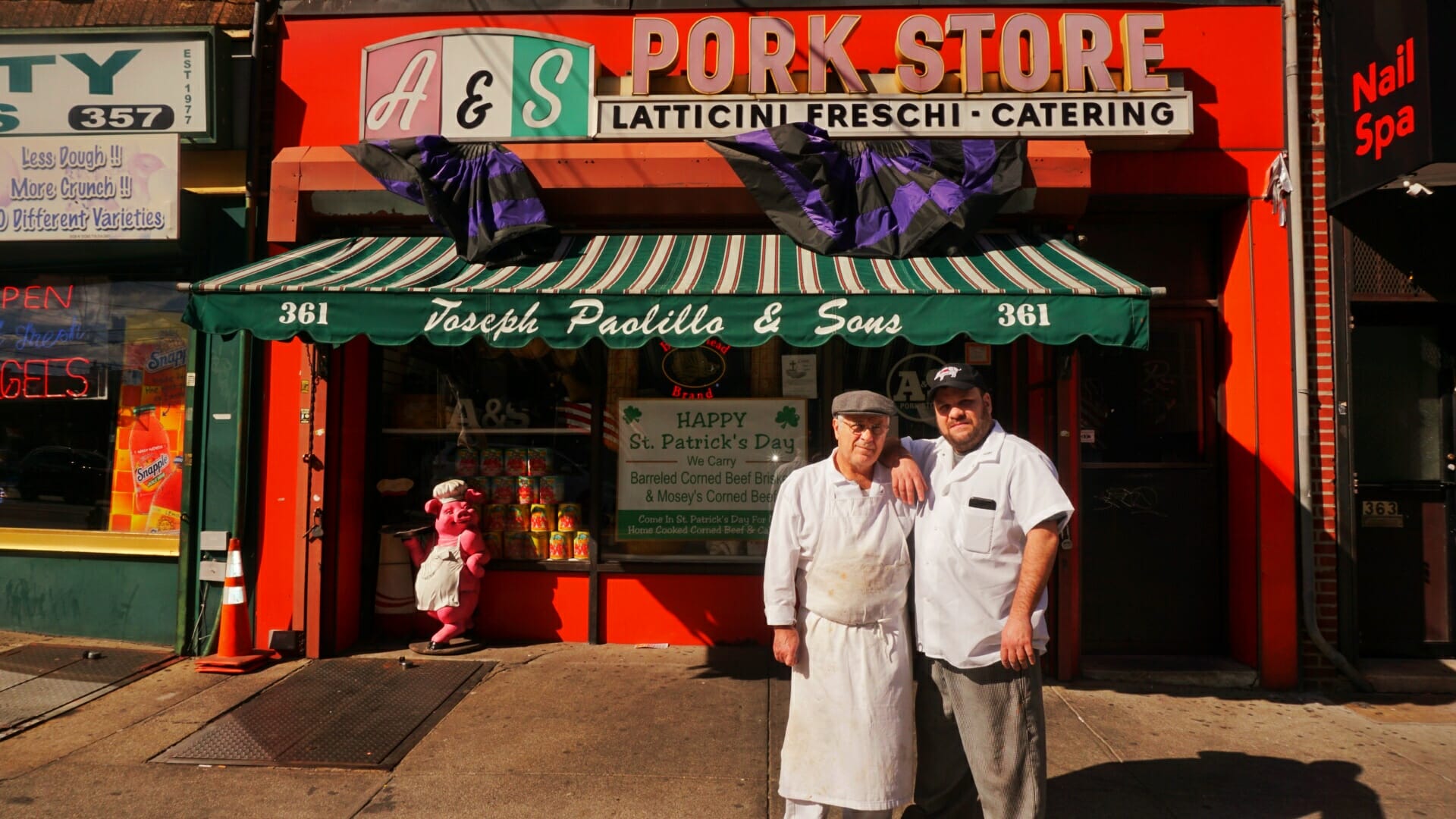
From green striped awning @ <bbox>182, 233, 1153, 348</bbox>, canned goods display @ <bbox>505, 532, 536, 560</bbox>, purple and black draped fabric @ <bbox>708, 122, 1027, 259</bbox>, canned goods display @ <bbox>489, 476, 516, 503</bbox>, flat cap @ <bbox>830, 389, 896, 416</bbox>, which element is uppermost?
purple and black draped fabric @ <bbox>708, 122, 1027, 259</bbox>

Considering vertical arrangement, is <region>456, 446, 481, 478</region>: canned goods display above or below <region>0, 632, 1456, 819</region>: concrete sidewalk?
above

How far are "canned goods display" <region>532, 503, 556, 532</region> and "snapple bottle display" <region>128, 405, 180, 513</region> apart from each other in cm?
281

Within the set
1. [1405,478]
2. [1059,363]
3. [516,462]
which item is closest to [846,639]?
[1059,363]

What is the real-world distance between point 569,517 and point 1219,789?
448 centimetres

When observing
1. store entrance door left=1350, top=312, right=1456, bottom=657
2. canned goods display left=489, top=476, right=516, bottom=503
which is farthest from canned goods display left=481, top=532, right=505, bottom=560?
store entrance door left=1350, top=312, right=1456, bottom=657

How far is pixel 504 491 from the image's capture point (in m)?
6.74

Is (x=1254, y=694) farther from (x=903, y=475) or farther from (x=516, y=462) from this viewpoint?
(x=516, y=462)

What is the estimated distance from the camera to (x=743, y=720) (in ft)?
16.4

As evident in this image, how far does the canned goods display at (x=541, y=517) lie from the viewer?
6.62 m

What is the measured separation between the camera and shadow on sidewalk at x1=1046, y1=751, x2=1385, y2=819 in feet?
13.1

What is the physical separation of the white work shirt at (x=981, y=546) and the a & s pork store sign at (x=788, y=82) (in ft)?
11.1

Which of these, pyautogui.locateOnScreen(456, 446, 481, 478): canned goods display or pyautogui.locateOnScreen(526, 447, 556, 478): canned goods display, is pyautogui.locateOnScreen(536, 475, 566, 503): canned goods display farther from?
pyautogui.locateOnScreen(456, 446, 481, 478): canned goods display

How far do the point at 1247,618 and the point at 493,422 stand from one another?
563 cm

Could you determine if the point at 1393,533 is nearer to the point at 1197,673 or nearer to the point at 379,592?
the point at 1197,673
